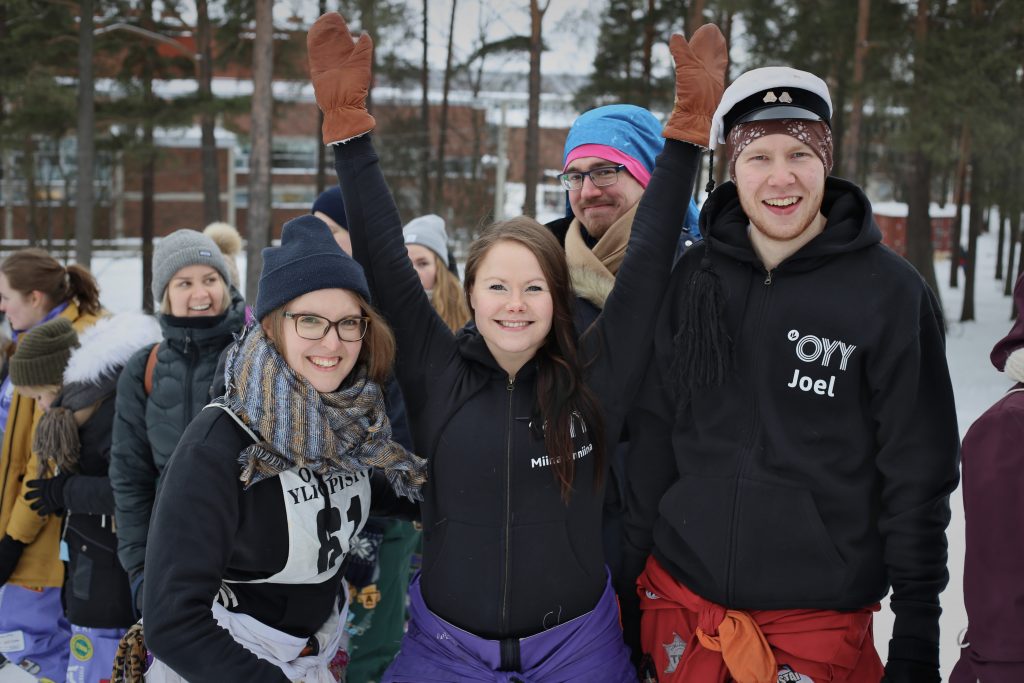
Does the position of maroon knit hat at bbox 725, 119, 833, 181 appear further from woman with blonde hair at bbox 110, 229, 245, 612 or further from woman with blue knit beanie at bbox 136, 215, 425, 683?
woman with blonde hair at bbox 110, 229, 245, 612

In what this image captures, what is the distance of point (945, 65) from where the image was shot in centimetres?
1395

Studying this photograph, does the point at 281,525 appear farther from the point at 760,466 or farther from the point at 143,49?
the point at 143,49

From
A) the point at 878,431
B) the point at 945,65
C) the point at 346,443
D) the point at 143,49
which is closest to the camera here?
the point at 878,431

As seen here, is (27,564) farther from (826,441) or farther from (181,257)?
(826,441)

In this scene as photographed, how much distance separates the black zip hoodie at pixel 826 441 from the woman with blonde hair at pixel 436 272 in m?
2.33

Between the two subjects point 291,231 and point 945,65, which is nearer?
point 291,231

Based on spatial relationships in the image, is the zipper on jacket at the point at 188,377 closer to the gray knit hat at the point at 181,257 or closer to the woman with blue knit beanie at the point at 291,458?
the gray knit hat at the point at 181,257

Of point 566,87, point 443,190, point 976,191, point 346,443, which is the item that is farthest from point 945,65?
point 346,443

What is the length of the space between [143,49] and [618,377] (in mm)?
16363

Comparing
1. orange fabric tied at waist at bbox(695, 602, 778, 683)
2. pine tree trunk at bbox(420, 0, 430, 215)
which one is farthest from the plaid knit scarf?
pine tree trunk at bbox(420, 0, 430, 215)

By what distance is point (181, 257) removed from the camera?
3352 mm

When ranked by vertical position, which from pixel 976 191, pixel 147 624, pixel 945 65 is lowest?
pixel 147 624

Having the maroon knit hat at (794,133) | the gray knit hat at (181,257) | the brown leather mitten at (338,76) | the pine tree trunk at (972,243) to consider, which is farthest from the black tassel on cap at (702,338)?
the pine tree trunk at (972,243)

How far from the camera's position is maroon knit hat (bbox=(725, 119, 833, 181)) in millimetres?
2195
